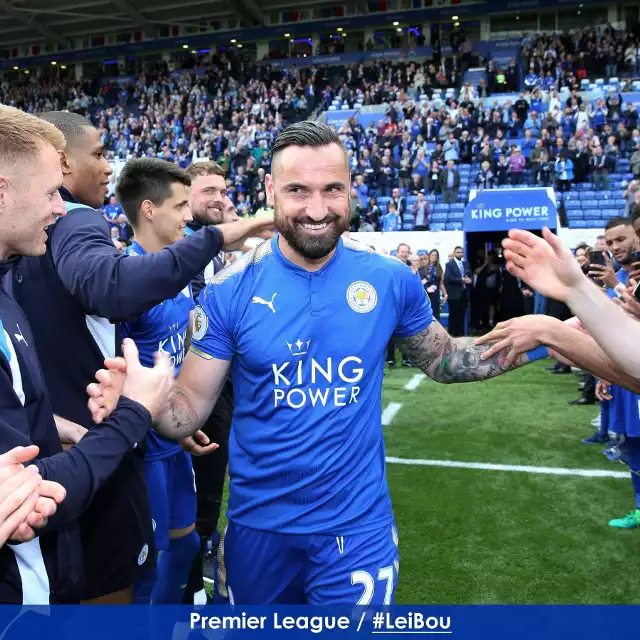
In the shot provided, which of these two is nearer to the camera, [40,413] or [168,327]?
[40,413]

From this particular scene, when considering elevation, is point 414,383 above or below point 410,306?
below

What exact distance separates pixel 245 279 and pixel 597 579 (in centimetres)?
316

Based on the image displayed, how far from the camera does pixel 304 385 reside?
2340 millimetres

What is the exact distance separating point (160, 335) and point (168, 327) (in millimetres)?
56

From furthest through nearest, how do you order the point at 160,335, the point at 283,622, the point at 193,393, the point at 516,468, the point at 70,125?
the point at 516,468 → the point at 160,335 → the point at 70,125 → the point at 193,393 → the point at 283,622

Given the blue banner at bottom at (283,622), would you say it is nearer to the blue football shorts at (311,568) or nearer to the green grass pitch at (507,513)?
the blue football shorts at (311,568)

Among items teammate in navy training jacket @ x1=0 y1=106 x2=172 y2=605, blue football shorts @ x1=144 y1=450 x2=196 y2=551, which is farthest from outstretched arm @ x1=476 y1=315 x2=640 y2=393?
blue football shorts @ x1=144 y1=450 x2=196 y2=551

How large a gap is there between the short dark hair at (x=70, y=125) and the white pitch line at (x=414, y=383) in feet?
24.9

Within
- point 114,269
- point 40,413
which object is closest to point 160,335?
point 114,269

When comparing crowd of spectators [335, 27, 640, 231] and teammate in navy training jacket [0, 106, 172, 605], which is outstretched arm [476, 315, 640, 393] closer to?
teammate in navy training jacket [0, 106, 172, 605]

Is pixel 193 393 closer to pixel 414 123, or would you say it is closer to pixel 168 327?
pixel 168 327

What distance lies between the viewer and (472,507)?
17.4 ft

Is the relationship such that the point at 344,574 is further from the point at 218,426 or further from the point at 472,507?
the point at 472,507

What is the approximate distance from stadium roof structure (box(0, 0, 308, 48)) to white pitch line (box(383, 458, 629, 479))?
120ft
